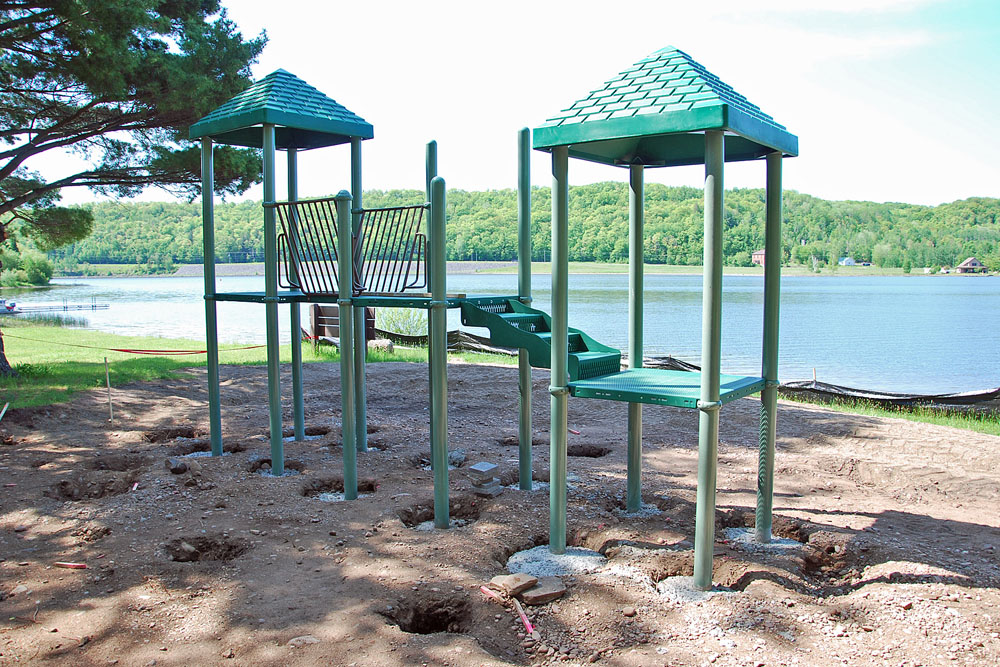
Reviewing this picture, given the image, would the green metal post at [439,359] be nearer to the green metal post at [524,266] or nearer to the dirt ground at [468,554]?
the dirt ground at [468,554]

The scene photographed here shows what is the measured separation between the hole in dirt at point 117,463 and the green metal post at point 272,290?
4.64ft

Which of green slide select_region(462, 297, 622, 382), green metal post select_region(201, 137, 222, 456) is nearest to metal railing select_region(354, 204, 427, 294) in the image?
green slide select_region(462, 297, 622, 382)

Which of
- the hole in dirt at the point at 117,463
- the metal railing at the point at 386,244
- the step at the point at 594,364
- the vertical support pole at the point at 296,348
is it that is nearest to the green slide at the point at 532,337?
the step at the point at 594,364

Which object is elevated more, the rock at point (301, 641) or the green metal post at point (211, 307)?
the green metal post at point (211, 307)

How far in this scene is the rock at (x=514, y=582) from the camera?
400 cm

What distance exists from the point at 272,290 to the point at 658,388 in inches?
151

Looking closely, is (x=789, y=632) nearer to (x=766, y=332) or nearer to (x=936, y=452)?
(x=766, y=332)

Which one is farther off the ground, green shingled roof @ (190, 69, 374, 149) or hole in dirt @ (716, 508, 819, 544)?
green shingled roof @ (190, 69, 374, 149)

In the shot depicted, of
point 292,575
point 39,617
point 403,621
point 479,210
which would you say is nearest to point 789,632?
point 403,621

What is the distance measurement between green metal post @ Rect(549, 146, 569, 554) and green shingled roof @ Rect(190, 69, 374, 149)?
3111mm

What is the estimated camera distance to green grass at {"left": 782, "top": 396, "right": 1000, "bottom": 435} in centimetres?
959

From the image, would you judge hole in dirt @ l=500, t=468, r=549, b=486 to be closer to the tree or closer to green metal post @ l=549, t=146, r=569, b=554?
green metal post @ l=549, t=146, r=569, b=554

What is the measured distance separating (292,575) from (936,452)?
664 cm

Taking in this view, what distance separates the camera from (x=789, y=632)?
142 inches
